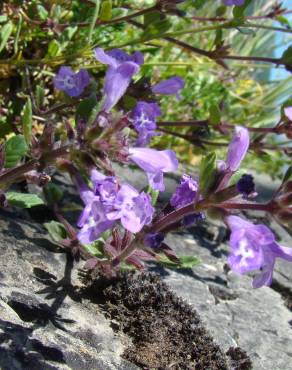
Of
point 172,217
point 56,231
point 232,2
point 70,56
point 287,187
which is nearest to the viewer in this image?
point 287,187

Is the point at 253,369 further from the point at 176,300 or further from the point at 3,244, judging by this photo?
the point at 3,244

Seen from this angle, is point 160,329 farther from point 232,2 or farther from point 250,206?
point 232,2

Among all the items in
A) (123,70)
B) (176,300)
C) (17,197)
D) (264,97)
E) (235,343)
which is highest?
(123,70)

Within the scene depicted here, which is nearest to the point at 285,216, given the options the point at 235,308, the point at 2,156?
the point at 2,156

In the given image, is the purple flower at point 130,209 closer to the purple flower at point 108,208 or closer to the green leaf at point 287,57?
the purple flower at point 108,208

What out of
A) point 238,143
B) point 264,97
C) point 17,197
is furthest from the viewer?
point 264,97

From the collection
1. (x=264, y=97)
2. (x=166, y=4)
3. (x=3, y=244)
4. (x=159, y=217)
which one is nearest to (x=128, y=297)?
(x=159, y=217)

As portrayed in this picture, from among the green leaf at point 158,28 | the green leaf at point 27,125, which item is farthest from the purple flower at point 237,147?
the green leaf at point 158,28
